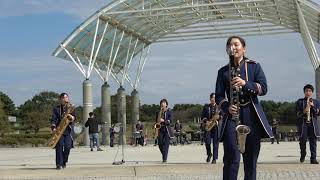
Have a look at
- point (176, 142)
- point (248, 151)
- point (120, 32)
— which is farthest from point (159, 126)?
point (120, 32)

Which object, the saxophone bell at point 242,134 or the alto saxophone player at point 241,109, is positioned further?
the alto saxophone player at point 241,109

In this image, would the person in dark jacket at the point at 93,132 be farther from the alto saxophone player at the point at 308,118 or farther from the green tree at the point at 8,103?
the green tree at the point at 8,103

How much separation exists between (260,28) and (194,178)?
3607 centimetres

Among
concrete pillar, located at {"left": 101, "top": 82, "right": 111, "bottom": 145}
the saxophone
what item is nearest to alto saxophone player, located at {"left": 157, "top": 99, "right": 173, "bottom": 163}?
the saxophone

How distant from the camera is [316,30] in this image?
1746 inches

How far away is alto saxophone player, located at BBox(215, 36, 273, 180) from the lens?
6.54 metres

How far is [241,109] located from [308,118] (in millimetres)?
7608

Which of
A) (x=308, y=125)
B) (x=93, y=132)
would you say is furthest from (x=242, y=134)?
(x=93, y=132)

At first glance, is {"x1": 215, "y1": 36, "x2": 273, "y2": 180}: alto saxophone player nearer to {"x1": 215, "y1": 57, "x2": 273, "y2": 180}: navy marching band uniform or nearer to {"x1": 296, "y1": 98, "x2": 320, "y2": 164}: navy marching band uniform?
Answer: {"x1": 215, "y1": 57, "x2": 273, "y2": 180}: navy marching band uniform

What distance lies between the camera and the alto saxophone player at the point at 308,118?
13625mm

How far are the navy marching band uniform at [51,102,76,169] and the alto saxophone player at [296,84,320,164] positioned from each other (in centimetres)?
546

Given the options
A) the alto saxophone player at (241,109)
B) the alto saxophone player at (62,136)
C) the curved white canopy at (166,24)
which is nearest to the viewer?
the alto saxophone player at (241,109)

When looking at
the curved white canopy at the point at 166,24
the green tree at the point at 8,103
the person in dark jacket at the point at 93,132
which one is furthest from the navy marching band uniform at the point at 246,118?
the green tree at the point at 8,103

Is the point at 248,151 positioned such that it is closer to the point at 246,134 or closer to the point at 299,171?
the point at 246,134
